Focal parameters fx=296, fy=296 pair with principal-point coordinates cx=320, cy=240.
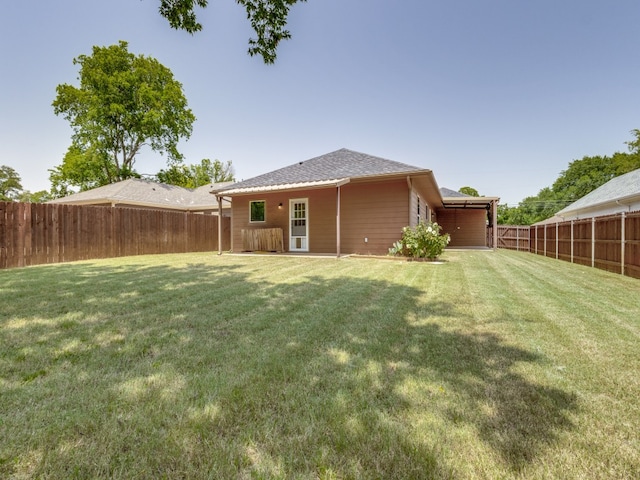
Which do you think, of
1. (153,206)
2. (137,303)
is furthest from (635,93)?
(153,206)

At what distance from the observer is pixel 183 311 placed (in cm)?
362

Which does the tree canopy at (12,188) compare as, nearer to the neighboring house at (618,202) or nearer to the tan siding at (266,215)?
the tan siding at (266,215)

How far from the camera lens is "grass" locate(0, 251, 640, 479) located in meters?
1.30

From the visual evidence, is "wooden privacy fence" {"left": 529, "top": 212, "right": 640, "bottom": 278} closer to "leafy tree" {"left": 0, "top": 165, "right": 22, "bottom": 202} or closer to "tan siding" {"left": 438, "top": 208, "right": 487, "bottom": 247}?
"tan siding" {"left": 438, "top": 208, "right": 487, "bottom": 247}

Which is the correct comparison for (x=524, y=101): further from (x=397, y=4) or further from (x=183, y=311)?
(x=183, y=311)

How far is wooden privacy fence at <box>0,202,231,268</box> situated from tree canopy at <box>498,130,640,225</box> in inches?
1670

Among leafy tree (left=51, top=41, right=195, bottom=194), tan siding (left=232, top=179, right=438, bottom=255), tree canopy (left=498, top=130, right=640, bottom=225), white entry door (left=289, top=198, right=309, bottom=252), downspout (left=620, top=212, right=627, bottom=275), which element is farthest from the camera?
tree canopy (left=498, top=130, right=640, bottom=225)

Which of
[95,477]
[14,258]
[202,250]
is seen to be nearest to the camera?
[95,477]

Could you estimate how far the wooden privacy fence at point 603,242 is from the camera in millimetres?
6770

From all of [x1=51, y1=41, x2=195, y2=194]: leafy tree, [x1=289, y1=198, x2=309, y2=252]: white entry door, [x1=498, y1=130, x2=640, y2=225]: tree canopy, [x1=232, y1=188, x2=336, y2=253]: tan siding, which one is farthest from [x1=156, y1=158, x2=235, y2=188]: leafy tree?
[x1=498, y1=130, x2=640, y2=225]: tree canopy

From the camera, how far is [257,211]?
533 inches

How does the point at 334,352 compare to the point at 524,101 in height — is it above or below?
below

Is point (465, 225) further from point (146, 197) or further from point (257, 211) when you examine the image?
point (146, 197)

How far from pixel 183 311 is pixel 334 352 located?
2.13 m
